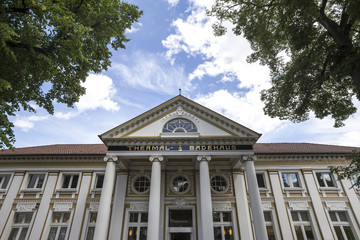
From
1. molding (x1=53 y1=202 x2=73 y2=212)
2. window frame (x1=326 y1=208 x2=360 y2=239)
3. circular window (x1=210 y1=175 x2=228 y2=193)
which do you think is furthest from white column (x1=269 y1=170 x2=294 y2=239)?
molding (x1=53 y1=202 x2=73 y2=212)

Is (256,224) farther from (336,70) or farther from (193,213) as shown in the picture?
(336,70)

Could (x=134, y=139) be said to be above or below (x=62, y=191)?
above

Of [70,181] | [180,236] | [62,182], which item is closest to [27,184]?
[62,182]

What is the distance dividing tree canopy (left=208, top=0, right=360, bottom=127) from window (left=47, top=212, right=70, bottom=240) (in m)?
16.4

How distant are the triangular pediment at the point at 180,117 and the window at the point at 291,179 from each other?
5.26 meters

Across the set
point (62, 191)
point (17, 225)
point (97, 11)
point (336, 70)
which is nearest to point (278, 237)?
point (336, 70)

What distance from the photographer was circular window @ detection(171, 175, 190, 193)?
52.1ft

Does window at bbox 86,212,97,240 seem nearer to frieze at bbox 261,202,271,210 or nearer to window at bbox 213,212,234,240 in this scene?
window at bbox 213,212,234,240

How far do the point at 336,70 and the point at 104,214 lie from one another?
1429cm

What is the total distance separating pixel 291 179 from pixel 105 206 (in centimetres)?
1433

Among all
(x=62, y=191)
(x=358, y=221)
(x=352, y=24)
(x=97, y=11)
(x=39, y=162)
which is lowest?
(x=358, y=221)

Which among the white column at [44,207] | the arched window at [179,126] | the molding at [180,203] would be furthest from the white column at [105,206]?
the white column at [44,207]

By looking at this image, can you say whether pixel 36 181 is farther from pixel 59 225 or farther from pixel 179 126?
pixel 179 126

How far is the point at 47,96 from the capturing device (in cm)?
1077
